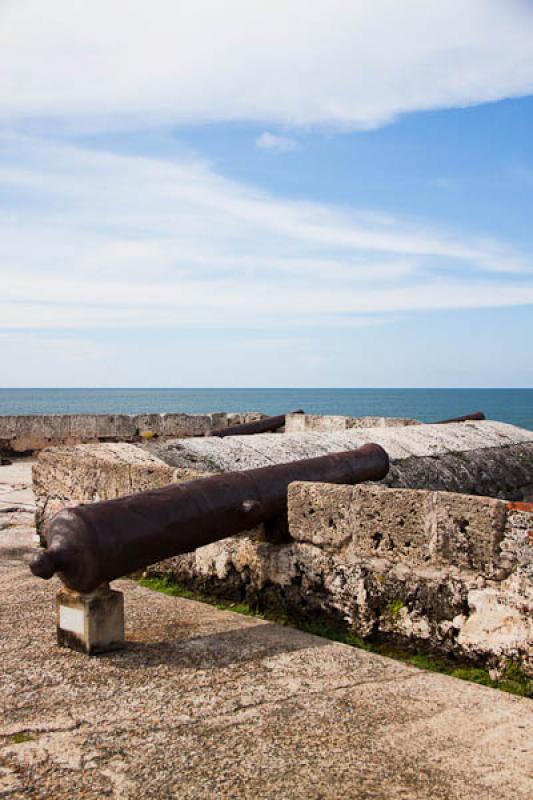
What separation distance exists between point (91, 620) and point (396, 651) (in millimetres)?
1637

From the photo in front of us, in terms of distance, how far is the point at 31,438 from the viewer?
14.1 m

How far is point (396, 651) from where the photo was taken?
13.9 ft

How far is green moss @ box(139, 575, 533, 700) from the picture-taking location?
374 cm

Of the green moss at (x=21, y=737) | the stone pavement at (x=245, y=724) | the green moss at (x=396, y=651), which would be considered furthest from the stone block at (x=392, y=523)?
the green moss at (x=21, y=737)

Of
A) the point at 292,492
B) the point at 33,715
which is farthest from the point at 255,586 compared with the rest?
the point at 33,715

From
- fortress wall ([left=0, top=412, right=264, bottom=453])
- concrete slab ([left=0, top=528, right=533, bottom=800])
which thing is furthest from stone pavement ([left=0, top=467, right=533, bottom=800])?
fortress wall ([left=0, top=412, right=264, bottom=453])

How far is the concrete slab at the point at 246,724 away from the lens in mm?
2814

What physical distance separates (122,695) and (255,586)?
159 cm

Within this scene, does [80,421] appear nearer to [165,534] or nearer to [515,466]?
[515,466]

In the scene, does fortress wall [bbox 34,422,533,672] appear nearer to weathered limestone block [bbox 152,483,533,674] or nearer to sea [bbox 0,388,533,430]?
weathered limestone block [bbox 152,483,533,674]

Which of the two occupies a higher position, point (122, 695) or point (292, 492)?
point (292, 492)

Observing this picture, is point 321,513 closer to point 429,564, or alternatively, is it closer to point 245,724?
point 429,564

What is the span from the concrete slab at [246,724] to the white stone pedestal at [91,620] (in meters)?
0.08

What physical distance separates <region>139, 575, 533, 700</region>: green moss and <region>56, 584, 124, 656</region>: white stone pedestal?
96 cm
